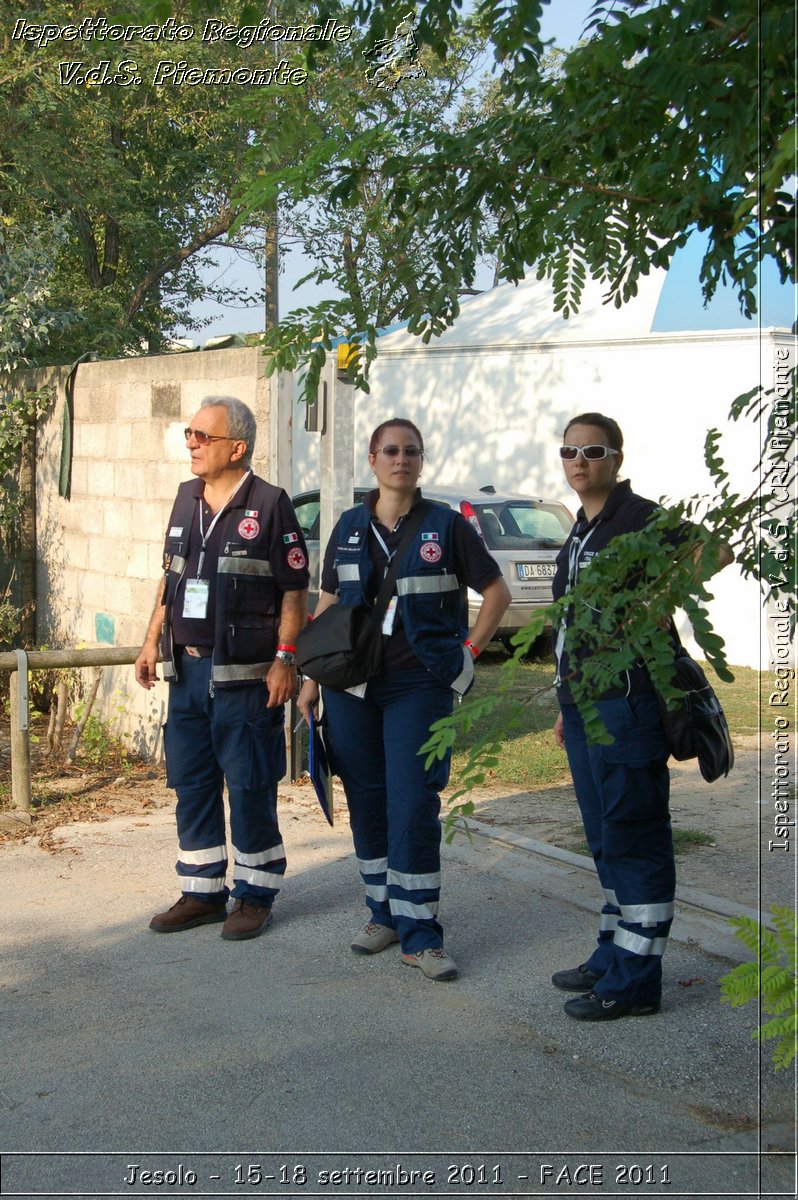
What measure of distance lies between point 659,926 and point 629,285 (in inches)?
82.5

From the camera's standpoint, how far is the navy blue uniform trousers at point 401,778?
468 cm

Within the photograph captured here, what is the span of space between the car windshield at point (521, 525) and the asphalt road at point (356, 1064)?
7686 millimetres

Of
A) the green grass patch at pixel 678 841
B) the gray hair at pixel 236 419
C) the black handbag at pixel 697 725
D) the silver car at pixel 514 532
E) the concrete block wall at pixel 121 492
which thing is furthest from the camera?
the silver car at pixel 514 532

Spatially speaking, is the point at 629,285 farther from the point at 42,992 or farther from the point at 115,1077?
the point at 42,992

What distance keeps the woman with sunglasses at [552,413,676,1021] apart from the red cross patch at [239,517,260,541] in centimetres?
136

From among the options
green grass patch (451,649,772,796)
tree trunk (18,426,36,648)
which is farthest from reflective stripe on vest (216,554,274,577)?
tree trunk (18,426,36,648)

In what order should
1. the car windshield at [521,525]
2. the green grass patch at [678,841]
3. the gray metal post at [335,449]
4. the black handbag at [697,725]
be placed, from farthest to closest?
the car windshield at [521,525] → the gray metal post at [335,449] → the green grass patch at [678,841] → the black handbag at [697,725]

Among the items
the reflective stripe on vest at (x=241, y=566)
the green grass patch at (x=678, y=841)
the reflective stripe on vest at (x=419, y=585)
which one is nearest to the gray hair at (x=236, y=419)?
the reflective stripe on vest at (x=241, y=566)

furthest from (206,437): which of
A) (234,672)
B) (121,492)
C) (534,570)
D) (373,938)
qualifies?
(534,570)

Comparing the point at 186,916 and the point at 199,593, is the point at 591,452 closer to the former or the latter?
the point at 199,593

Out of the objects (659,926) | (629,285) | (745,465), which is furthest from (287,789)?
(745,465)

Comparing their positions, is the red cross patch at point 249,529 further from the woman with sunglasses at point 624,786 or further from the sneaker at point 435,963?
the sneaker at point 435,963

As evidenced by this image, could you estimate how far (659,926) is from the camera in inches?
165

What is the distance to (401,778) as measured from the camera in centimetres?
470
